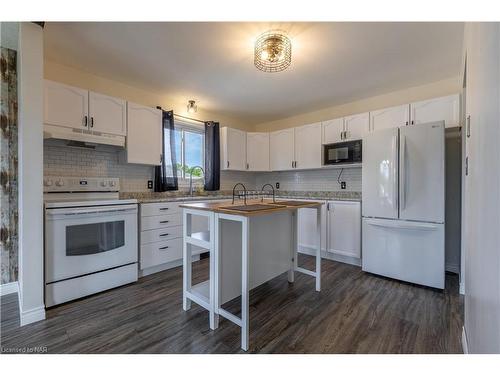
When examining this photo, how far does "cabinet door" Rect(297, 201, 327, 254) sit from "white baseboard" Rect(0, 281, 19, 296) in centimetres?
349

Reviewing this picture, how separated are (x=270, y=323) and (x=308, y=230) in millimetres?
1971

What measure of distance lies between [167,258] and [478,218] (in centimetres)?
298

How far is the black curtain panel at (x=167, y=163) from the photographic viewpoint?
133 inches

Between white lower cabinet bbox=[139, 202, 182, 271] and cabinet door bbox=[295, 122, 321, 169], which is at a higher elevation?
cabinet door bbox=[295, 122, 321, 169]

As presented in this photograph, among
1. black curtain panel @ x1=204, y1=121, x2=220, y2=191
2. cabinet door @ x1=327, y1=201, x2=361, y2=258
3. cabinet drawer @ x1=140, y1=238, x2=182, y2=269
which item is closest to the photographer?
cabinet drawer @ x1=140, y1=238, x2=182, y2=269

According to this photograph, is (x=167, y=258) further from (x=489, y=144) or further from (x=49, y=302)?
(x=489, y=144)

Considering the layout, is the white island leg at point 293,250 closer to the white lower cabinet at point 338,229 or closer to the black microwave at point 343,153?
the white lower cabinet at point 338,229

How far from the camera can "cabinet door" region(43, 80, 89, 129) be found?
7.59ft

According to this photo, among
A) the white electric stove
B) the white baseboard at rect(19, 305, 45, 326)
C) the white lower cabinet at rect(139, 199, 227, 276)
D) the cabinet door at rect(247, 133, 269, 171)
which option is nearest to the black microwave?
the cabinet door at rect(247, 133, 269, 171)

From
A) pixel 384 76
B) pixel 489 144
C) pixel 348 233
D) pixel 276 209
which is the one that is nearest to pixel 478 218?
pixel 489 144

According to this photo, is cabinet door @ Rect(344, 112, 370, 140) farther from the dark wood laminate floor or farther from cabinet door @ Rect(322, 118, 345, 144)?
the dark wood laminate floor

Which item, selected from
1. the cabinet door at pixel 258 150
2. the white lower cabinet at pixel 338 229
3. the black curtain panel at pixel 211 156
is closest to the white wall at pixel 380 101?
the cabinet door at pixel 258 150

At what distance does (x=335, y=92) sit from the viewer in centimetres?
337
